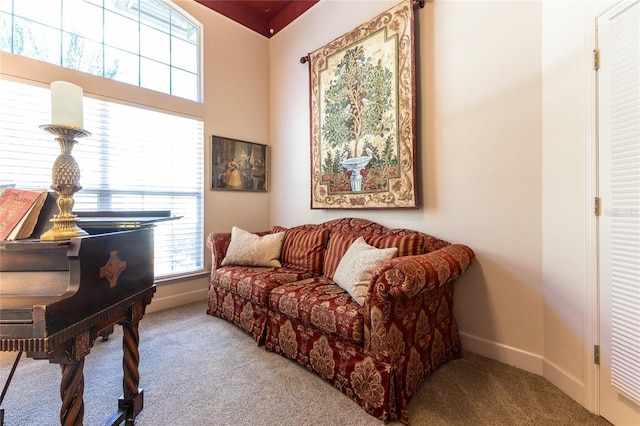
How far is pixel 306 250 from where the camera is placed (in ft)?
8.66

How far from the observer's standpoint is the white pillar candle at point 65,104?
0.97 meters

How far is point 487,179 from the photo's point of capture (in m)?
1.99

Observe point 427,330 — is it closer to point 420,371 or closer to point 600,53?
point 420,371

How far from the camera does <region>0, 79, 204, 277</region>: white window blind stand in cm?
227

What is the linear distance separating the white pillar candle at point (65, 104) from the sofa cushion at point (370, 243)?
73.5 inches

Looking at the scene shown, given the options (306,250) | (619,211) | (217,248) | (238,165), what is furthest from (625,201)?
(238,165)

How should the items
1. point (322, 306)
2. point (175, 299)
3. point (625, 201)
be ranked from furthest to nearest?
point (175, 299)
point (322, 306)
point (625, 201)

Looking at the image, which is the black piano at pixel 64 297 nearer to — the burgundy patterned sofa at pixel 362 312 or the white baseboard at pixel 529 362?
the burgundy patterned sofa at pixel 362 312

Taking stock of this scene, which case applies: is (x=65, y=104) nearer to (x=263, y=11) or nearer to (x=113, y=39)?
(x=113, y=39)

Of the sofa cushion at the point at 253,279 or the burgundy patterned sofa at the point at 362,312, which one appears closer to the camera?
the burgundy patterned sofa at the point at 362,312

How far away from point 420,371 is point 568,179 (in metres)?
1.43

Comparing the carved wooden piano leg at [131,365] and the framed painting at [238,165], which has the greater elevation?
the framed painting at [238,165]

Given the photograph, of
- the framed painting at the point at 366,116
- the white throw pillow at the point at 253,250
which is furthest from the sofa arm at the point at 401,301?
the white throw pillow at the point at 253,250

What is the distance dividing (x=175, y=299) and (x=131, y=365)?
1.90 meters
